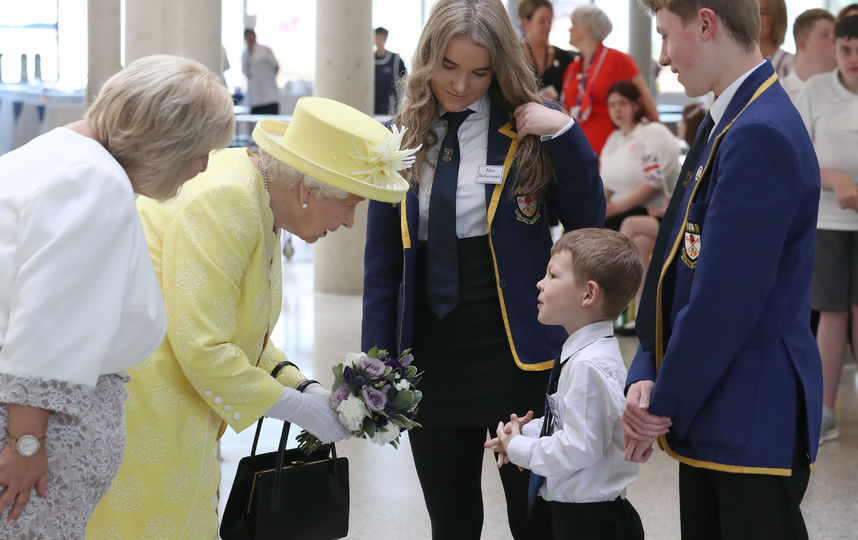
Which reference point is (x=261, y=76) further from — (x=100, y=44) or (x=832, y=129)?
(x=832, y=129)

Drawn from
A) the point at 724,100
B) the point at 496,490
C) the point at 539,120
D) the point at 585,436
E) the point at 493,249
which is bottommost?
the point at 496,490

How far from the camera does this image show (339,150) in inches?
86.4

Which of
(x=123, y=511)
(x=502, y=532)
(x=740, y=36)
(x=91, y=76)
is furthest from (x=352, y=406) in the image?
(x=91, y=76)

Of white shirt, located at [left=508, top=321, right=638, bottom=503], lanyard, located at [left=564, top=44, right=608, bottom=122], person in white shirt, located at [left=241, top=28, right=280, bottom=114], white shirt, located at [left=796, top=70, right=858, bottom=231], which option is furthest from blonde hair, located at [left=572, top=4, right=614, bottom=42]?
person in white shirt, located at [left=241, top=28, right=280, bottom=114]

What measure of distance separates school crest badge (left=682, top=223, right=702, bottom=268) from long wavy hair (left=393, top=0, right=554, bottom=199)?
578 mm

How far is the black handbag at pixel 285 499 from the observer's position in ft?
7.43

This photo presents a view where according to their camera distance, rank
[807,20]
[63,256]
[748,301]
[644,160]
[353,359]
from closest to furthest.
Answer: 1. [63,256]
2. [748,301]
3. [353,359]
4. [807,20]
5. [644,160]

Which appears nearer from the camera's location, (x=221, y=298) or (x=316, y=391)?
(x=221, y=298)

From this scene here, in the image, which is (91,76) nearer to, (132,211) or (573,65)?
(573,65)

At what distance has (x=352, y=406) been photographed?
7.43ft

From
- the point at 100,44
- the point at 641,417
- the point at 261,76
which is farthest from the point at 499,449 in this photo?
the point at 261,76

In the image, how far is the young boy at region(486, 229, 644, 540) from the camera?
2309 millimetres

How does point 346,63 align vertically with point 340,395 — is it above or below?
above

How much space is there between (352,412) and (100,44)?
8217mm
